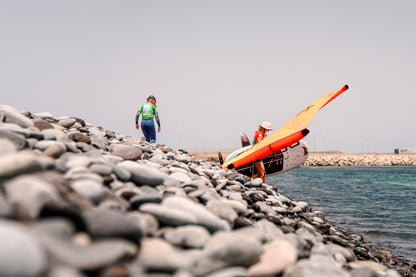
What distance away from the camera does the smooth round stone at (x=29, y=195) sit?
1.99m

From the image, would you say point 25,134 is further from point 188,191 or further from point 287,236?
point 287,236

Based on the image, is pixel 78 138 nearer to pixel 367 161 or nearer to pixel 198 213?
pixel 198 213

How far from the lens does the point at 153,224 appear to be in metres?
2.57

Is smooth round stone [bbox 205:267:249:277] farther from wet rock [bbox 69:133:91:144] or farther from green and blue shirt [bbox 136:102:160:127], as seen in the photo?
green and blue shirt [bbox 136:102:160:127]

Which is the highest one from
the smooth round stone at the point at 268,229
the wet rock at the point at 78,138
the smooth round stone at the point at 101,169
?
the wet rock at the point at 78,138

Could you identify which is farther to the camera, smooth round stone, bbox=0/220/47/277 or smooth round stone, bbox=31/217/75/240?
smooth round stone, bbox=31/217/75/240

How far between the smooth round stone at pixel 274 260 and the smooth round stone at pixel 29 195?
1.61 m

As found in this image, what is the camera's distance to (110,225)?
82.2 inches

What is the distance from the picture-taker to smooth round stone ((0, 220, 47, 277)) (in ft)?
4.90

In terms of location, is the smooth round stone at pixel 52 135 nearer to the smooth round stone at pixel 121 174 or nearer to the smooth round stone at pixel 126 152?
the smooth round stone at pixel 126 152

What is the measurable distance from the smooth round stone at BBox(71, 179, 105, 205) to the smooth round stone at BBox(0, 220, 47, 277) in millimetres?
931

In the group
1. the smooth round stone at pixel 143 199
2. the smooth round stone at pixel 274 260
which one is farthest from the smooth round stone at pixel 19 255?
the smooth round stone at pixel 274 260

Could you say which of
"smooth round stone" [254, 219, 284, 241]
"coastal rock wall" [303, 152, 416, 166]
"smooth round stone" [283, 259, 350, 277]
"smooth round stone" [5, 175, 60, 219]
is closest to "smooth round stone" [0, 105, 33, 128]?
"smooth round stone" [5, 175, 60, 219]

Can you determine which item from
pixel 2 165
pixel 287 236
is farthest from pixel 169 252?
pixel 287 236
